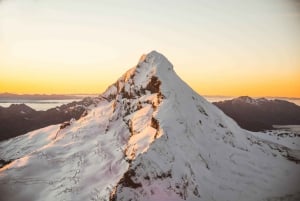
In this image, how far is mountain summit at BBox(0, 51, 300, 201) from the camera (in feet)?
284

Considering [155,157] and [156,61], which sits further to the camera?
[156,61]

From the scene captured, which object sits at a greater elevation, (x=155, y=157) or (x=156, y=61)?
(x=156, y=61)

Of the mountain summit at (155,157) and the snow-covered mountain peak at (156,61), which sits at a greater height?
the snow-covered mountain peak at (156,61)

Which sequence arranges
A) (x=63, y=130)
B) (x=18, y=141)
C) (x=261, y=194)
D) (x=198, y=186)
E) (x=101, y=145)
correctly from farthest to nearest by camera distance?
1. (x=18, y=141)
2. (x=63, y=130)
3. (x=101, y=145)
4. (x=261, y=194)
5. (x=198, y=186)

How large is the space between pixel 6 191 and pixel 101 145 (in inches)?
1271

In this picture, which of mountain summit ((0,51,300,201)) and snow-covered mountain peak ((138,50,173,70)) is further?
snow-covered mountain peak ((138,50,173,70))

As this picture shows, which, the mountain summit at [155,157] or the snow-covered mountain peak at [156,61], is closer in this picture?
the mountain summit at [155,157]

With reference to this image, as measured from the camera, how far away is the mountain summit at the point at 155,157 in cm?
8669

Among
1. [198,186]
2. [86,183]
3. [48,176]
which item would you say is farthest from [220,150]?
[48,176]

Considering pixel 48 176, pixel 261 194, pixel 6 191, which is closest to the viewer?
pixel 261 194

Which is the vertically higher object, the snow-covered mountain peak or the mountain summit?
the snow-covered mountain peak

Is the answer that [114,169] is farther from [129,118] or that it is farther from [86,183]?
[129,118]

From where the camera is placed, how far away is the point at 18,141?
198 m

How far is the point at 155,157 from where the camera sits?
88500mm
